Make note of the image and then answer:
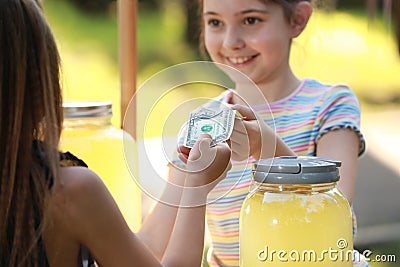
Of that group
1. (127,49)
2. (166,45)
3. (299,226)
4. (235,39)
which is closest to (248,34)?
(235,39)

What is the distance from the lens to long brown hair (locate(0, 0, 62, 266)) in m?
0.63

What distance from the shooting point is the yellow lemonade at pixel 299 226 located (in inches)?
26.2

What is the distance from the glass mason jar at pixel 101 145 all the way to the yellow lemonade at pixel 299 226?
1.21 ft

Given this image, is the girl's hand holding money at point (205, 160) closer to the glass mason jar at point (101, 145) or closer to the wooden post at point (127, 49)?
the glass mason jar at point (101, 145)

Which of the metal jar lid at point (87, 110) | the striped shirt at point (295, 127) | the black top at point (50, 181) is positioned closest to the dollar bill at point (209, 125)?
the black top at point (50, 181)

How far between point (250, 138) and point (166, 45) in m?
3.43

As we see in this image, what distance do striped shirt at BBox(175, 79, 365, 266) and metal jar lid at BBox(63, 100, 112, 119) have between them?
17cm

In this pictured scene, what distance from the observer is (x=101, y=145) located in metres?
1.02

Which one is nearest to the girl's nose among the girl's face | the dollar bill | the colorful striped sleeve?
the girl's face

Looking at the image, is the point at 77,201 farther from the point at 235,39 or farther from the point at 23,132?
the point at 235,39

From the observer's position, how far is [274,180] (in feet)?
2.16

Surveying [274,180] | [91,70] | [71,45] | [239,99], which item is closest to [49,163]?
[274,180]

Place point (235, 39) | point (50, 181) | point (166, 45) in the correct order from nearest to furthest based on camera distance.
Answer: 1. point (50, 181)
2. point (235, 39)
3. point (166, 45)

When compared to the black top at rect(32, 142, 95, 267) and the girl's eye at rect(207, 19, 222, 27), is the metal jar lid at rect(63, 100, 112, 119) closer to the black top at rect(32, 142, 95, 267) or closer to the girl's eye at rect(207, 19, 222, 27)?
the girl's eye at rect(207, 19, 222, 27)
